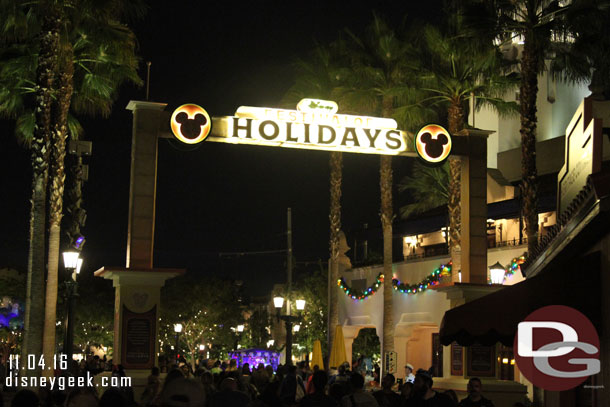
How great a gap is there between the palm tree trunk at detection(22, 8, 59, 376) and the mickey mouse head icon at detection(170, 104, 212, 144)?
13.5 feet

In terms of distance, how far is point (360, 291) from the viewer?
43719 mm

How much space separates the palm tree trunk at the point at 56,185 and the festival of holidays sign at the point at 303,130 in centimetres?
459

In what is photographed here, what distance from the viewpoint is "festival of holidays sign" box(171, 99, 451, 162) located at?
19500mm

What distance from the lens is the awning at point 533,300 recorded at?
1144cm

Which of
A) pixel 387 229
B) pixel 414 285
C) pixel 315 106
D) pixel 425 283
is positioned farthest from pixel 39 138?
pixel 414 285

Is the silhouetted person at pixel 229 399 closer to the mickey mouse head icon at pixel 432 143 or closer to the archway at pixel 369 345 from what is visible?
the mickey mouse head icon at pixel 432 143

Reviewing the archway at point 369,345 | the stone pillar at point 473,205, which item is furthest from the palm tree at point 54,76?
the archway at point 369,345

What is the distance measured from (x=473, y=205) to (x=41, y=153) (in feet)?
34.2

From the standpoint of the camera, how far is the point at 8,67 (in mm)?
23328

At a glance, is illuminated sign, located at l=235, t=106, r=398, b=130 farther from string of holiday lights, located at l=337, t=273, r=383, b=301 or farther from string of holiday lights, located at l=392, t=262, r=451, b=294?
string of holiday lights, located at l=337, t=273, r=383, b=301

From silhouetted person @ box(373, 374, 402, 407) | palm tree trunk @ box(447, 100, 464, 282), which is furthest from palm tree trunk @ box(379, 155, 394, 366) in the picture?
silhouetted person @ box(373, 374, 402, 407)

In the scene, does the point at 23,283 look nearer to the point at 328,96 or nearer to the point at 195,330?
the point at 195,330

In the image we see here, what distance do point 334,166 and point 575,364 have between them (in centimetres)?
2431

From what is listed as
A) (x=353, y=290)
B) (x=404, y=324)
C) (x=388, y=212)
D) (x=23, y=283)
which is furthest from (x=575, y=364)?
(x=23, y=283)
